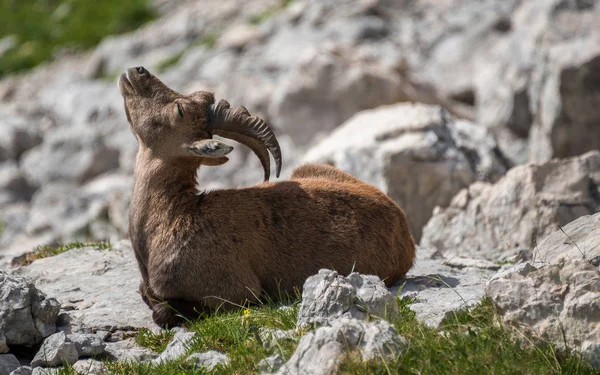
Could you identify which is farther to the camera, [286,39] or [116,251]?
[286,39]

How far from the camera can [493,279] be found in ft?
21.5

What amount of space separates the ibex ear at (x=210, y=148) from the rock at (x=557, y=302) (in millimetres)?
2748

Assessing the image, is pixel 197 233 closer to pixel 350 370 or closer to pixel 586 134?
pixel 350 370

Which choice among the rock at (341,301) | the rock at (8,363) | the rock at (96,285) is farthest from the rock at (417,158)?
the rock at (8,363)

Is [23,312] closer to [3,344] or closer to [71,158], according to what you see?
[3,344]

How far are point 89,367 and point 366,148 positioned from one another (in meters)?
7.12

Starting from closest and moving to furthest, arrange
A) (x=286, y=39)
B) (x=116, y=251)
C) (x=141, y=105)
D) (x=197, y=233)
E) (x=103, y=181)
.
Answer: (x=197, y=233) → (x=141, y=105) → (x=116, y=251) → (x=103, y=181) → (x=286, y=39)

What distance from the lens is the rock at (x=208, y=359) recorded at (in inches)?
254

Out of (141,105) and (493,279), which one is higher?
(141,105)

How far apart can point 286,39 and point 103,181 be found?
5999 mm

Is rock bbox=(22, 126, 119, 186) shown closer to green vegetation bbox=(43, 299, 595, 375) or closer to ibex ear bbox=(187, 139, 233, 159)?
ibex ear bbox=(187, 139, 233, 159)

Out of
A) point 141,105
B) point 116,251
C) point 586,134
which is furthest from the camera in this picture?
point 586,134

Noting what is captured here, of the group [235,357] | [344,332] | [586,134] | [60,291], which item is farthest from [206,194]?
[586,134]

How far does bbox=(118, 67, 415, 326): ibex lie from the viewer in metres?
8.10
